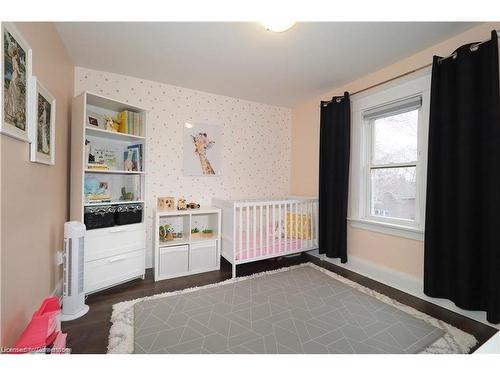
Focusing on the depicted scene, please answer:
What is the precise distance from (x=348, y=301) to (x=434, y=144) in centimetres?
148

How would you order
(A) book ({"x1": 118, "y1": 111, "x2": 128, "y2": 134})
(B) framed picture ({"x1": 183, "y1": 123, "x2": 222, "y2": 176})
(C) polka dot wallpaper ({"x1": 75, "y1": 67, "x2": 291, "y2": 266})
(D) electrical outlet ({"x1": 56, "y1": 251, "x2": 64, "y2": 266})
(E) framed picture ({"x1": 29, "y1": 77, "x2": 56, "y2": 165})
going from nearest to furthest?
(E) framed picture ({"x1": 29, "y1": 77, "x2": 56, "y2": 165})
(D) electrical outlet ({"x1": 56, "y1": 251, "x2": 64, "y2": 266})
(A) book ({"x1": 118, "y1": 111, "x2": 128, "y2": 134})
(C) polka dot wallpaper ({"x1": 75, "y1": 67, "x2": 291, "y2": 266})
(B) framed picture ({"x1": 183, "y1": 123, "x2": 222, "y2": 176})

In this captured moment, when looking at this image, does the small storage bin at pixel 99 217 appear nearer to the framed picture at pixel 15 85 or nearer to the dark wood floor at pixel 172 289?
the dark wood floor at pixel 172 289

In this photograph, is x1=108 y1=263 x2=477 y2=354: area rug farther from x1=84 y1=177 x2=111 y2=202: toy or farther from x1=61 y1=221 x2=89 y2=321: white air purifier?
x1=84 y1=177 x2=111 y2=202: toy

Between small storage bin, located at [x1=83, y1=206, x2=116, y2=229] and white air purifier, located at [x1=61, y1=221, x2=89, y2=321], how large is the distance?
0.25 meters

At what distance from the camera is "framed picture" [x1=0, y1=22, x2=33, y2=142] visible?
3.41 feet

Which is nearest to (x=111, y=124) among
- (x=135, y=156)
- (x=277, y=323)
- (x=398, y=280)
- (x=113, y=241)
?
(x=135, y=156)

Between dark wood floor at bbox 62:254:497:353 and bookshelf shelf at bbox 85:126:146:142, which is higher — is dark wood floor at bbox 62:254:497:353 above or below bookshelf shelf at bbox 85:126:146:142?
below

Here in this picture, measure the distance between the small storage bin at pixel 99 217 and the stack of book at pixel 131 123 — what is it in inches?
31.1

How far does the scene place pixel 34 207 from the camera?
1.43m

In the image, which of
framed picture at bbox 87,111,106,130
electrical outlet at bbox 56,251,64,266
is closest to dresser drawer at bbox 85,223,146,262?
electrical outlet at bbox 56,251,64,266

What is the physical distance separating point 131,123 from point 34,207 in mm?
1222

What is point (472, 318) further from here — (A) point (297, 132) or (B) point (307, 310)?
(A) point (297, 132)

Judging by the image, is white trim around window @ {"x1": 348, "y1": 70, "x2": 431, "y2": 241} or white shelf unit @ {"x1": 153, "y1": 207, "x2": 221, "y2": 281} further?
white shelf unit @ {"x1": 153, "y1": 207, "x2": 221, "y2": 281}

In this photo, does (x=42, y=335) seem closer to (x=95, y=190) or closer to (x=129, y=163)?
(x=95, y=190)
